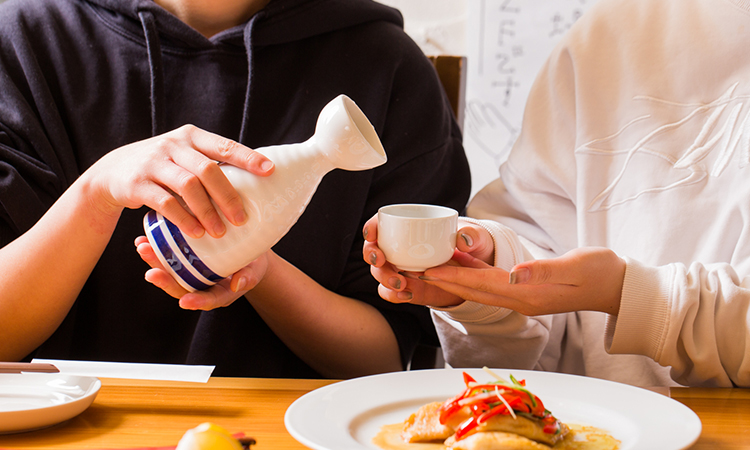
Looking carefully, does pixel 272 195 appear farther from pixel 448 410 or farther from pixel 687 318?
pixel 687 318

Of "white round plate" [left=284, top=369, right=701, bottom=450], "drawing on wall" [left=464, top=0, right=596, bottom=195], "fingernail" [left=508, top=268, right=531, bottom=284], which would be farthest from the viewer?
"drawing on wall" [left=464, top=0, right=596, bottom=195]

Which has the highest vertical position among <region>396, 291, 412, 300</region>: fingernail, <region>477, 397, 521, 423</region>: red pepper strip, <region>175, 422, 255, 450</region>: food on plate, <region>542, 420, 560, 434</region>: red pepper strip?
<region>175, 422, 255, 450</region>: food on plate

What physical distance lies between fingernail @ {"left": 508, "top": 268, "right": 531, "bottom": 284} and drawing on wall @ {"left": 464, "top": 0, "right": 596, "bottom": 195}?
1824 millimetres

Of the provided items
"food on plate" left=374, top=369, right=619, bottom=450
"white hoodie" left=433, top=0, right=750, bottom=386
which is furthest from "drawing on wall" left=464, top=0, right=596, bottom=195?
"food on plate" left=374, top=369, right=619, bottom=450

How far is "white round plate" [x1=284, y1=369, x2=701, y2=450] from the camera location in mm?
614

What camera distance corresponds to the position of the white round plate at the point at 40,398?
25.0 inches

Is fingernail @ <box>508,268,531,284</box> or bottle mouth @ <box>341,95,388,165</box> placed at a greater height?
bottle mouth @ <box>341,95,388,165</box>

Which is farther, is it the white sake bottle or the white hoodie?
the white hoodie

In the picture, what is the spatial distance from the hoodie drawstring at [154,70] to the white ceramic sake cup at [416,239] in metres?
0.57

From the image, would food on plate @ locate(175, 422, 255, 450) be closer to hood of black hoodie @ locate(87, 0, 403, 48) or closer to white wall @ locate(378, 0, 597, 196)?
hood of black hoodie @ locate(87, 0, 403, 48)

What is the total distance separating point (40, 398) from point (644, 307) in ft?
2.39

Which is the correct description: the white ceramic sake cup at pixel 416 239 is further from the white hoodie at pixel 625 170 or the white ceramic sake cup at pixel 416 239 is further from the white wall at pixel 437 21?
the white wall at pixel 437 21

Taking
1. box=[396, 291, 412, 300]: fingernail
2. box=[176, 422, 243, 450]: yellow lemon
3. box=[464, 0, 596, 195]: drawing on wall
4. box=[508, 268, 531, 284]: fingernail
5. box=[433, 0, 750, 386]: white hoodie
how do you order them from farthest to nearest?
box=[464, 0, 596, 195]: drawing on wall < box=[433, 0, 750, 386]: white hoodie < box=[396, 291, 412, 300]: fingernail < box=[508, 268, 531, 284]: fingernail < box=[176, 422, 243, 450]: yellow lemon

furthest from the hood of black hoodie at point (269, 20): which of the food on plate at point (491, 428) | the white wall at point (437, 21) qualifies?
the white wall at point (437, 21)
